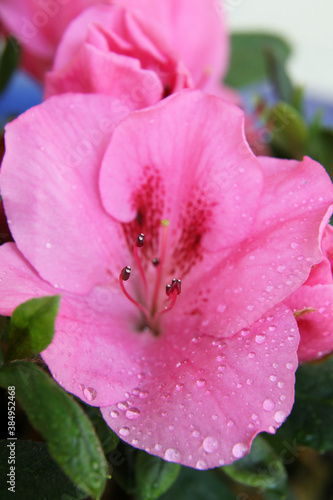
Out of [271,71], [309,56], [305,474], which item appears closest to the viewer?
[271,71]

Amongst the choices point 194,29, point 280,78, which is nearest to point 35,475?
point 194,29

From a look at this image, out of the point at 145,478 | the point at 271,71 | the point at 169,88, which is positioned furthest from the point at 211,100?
the point at 271,71

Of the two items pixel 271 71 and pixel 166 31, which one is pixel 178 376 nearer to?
pixel 166 31

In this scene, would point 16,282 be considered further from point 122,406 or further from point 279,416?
point 279,416

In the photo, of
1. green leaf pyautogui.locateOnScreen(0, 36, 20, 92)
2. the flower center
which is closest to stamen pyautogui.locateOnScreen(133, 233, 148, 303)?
the flower center

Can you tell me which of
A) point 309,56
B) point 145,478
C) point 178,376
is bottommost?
point 309,56

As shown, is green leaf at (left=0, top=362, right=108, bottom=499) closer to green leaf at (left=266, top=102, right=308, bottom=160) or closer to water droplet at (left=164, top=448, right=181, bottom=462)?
water droplet at (left=164, top=448, right=181, bottom=462)

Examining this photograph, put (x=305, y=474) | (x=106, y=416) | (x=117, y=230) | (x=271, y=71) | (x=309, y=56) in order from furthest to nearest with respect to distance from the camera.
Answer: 1. (x=309, y=56)
2. (x=305, y=474)
3. (x=271, y=71)
4. (x=117, y=230)
5. (x=106, y=416)
